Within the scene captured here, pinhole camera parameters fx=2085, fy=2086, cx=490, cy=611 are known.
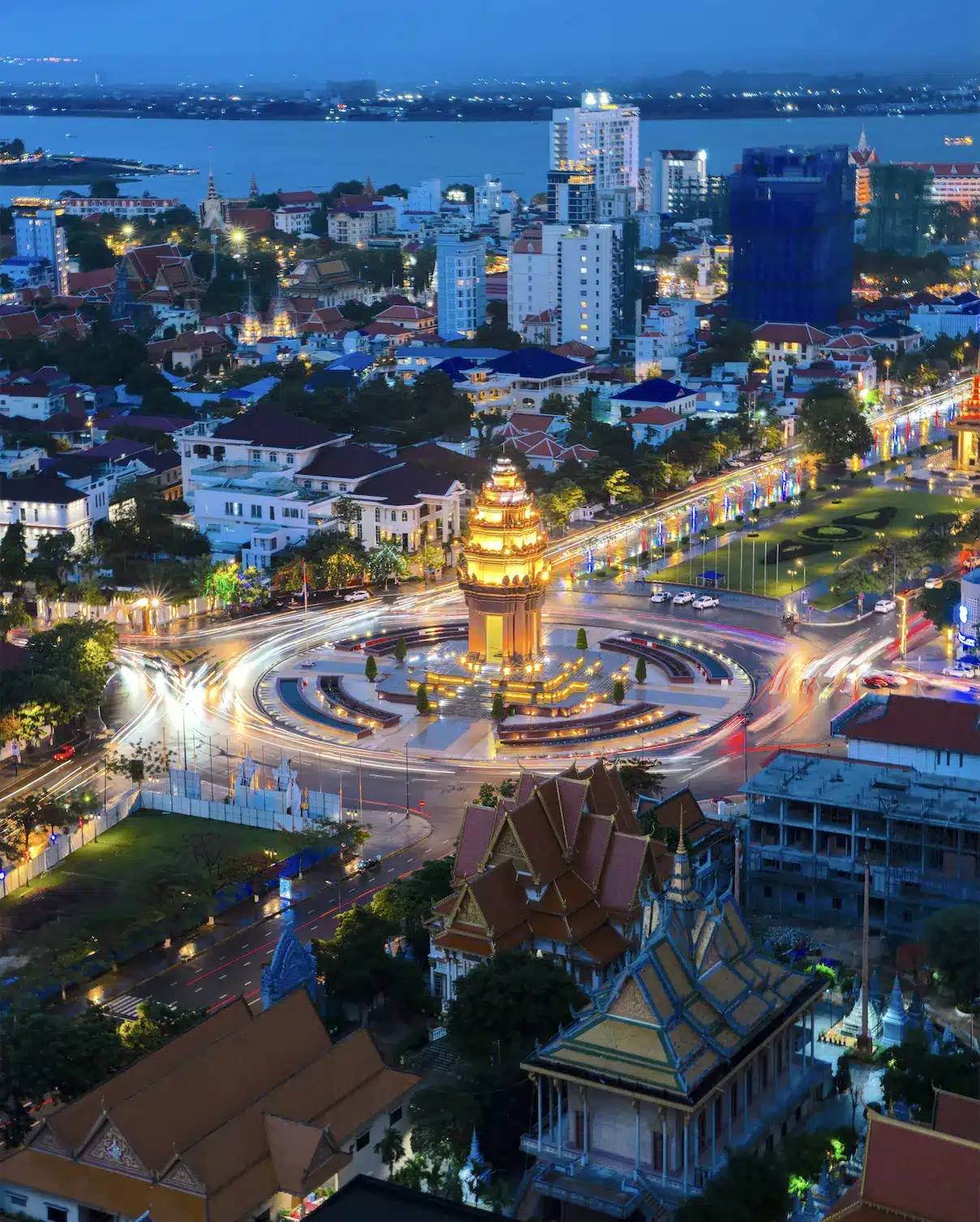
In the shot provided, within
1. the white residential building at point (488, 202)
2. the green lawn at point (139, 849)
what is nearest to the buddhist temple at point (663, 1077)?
the green lawn at point (139, 849)

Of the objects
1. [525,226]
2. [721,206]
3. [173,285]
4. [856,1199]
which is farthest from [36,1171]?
[721,206]

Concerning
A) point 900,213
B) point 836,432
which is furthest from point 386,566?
point 900,213

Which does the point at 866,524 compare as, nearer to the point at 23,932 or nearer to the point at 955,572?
the point at 955,572

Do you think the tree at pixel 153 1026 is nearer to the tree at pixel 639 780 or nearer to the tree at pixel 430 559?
the tree at pixel 639 780

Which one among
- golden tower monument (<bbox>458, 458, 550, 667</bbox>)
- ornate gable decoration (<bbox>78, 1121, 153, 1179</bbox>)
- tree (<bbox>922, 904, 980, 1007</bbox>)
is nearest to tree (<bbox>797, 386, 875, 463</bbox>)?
golden tower monument (<bbox>458, 458, 550, 667</bbox>)

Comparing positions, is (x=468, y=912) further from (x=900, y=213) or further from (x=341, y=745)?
(x=900, y=213)
